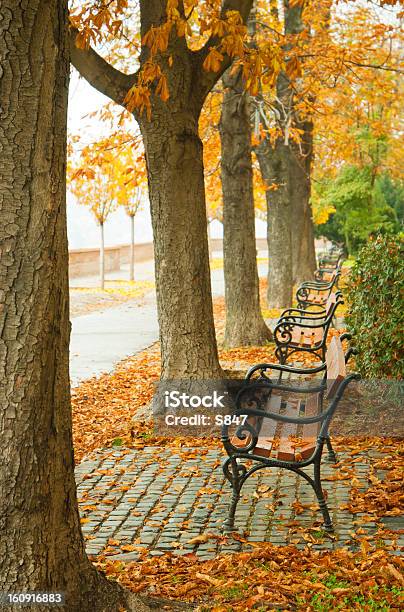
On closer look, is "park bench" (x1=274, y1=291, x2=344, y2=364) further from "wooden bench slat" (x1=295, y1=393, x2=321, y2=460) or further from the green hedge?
"wooden bench slat" (x1=295, y1=393, x2=321, y2=460)

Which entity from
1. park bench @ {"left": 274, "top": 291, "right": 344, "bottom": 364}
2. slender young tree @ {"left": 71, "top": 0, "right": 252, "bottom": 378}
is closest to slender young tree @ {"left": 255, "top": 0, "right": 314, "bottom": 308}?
park bench @ {"left": 274, "top": 291, "right": 344, "bottom": 364}

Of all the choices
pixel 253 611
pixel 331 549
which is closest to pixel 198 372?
pixel 331 549

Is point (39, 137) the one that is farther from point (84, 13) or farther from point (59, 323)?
point (84, 13)

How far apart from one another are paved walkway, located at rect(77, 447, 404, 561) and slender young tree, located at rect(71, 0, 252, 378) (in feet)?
4.77

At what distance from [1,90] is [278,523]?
11.2 feet

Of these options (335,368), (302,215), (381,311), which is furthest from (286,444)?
(302,215)

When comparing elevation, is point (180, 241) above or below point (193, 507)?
above

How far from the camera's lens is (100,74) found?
28.5 ft

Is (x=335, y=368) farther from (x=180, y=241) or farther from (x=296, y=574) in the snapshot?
(x=180, y=241)

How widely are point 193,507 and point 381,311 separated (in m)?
3.32

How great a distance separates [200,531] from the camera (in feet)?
19.4

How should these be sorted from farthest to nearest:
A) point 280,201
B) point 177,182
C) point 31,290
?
point 280,201
point 177,182
point 31,290

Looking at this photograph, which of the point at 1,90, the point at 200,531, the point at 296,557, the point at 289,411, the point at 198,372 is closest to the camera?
the point at 1,90

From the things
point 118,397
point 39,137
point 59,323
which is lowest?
point 118,397
